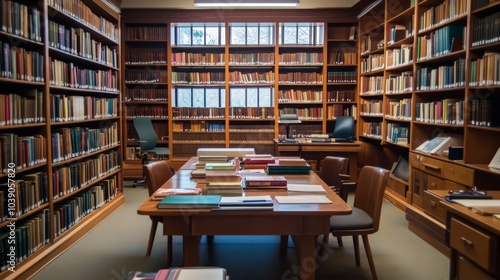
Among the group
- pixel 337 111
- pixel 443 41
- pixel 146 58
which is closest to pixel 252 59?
pixel 337 111

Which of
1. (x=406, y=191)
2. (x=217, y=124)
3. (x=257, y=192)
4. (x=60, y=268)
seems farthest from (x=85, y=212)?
(x=406, y=191)

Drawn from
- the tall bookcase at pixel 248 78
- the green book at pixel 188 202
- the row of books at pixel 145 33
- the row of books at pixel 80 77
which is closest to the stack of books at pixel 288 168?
the green book at pixel 188 202

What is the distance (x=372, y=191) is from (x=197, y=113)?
177 inches

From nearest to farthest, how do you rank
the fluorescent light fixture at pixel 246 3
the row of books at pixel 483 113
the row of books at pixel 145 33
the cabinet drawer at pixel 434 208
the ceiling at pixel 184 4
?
the row of books at pixel 483 113
the cabinet drawer at pixel 434 208
the fluorescent light fixture at pixel 246 3
the ceiling at pixel 184 4
the row of books at pixel 145 33

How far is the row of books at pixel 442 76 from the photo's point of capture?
12.2 feet

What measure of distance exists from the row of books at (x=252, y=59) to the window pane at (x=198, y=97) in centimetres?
73

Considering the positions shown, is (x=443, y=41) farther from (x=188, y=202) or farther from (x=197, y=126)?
(x=197, y=126)

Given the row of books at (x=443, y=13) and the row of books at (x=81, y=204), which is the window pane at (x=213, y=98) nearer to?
the row of books at (x=81, y=204)

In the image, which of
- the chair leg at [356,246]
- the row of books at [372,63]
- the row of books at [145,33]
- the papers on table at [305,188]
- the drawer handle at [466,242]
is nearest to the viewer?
the drawer handle at [466,242]

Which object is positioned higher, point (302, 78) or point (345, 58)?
point (345, 58)

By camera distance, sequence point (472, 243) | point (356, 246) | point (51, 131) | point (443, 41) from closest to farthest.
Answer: point (472, 243) → point (356, 246) → point (51, 131) → point (443, 41)

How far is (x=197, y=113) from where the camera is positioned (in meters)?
6.97

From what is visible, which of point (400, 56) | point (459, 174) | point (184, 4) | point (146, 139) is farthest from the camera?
point (184, 4)

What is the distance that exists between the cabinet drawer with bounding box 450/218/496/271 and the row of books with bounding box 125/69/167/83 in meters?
5.67
